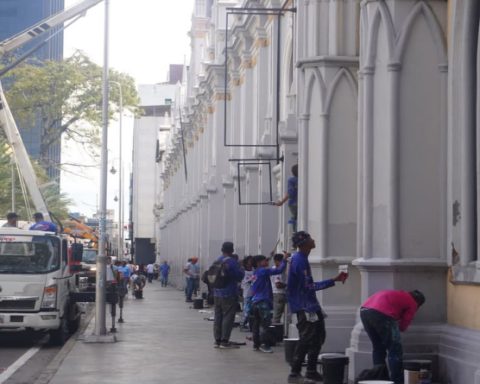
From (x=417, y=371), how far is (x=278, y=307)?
380 inches

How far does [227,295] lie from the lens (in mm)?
19750

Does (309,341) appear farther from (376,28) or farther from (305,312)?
(376,28)

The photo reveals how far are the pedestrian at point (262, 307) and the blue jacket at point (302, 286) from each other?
4807mm

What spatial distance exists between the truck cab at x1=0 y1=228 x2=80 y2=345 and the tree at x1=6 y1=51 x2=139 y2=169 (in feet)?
121

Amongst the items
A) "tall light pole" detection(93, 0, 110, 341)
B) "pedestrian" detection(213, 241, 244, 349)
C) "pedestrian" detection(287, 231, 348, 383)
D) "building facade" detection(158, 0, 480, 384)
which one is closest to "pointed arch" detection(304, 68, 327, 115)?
"building facade" detection(158, 0, 480, 384)

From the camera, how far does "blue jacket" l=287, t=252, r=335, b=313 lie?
47.1 ft

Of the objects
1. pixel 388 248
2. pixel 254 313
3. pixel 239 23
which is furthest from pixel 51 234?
pixel 239 23

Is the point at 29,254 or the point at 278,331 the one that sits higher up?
the point at 29,254

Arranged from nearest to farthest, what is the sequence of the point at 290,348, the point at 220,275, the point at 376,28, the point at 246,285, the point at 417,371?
the point at 417,371, the point at 376,28, the point at 290,348, the point at 220,275, the point at 246,285

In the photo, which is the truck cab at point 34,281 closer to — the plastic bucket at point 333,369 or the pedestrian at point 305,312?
the pedestrian at point 305,312

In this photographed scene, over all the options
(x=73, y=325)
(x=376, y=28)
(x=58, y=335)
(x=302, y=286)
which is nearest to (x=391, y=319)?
(x=302, y=286)

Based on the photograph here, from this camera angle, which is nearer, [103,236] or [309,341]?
[309,341]

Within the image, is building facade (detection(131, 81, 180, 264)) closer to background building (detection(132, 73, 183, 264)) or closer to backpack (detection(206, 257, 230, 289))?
background building (detection(132, 73, 183, 264))

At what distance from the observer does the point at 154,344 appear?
2122cm
